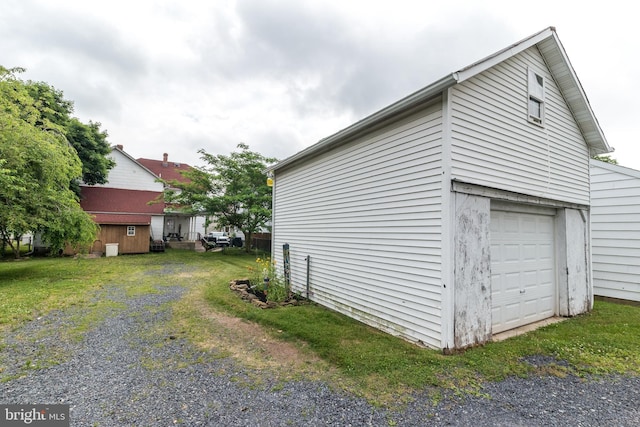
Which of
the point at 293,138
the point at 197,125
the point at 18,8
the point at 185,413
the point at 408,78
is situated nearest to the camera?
the point at 185,413

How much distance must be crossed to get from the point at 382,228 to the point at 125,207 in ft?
69.6

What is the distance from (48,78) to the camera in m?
16.8

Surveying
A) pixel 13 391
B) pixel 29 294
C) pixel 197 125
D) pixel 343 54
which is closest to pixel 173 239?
pixel 197 125

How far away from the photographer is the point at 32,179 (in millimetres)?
8820

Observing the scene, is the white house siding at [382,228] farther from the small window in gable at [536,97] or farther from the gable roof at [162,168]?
the gable roof at [162,168]

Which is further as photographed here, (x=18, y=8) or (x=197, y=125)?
(x=197, y=125)

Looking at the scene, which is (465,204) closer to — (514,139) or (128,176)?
(514,139)

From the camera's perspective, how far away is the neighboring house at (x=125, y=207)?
16.8 meters

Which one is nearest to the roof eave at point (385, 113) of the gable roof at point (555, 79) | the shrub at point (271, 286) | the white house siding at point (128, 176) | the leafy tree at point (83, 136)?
the gable roof at point (555, 79)

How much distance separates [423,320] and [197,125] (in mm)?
15905

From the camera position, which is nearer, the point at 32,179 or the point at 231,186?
the point at 32,179

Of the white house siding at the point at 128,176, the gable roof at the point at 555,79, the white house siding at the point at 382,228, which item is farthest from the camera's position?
the white house siding at the point at 128,176

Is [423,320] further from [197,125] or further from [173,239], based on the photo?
[173,239]

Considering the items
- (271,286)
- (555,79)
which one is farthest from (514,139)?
(271,286)
